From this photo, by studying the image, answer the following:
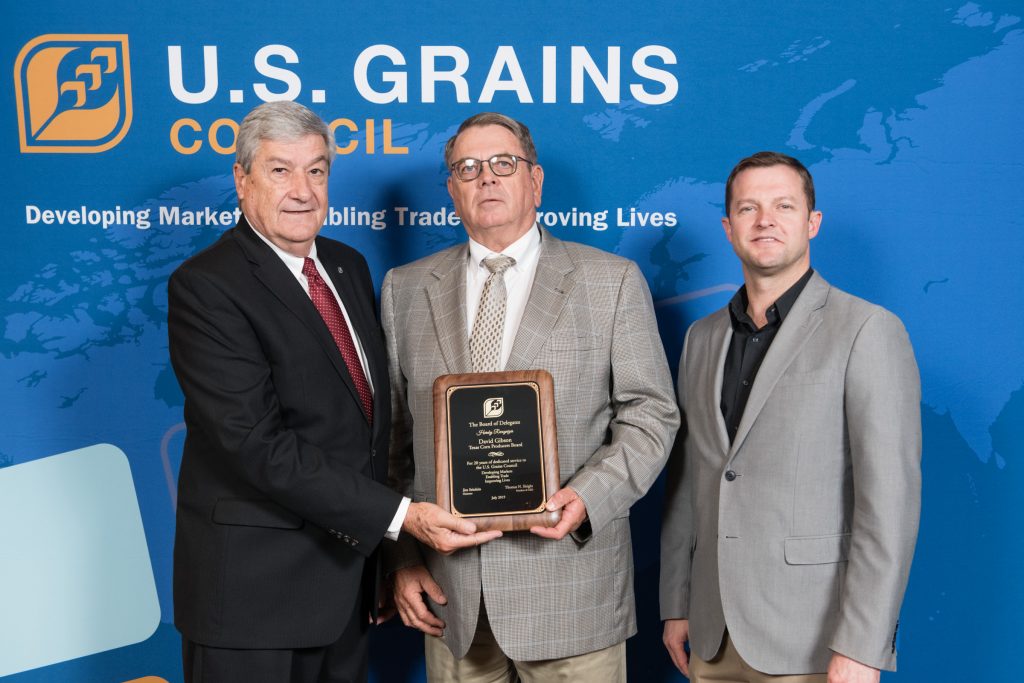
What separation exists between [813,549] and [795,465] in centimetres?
19

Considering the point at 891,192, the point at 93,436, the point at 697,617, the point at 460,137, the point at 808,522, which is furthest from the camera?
the point at 93,436

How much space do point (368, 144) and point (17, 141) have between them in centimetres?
116

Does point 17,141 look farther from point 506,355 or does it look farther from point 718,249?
point 718,249

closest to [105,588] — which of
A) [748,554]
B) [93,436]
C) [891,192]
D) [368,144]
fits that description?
[93,436]

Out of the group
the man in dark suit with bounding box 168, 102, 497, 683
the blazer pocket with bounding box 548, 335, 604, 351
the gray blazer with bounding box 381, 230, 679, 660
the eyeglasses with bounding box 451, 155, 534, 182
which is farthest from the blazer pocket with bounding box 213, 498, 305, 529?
the eyeglasses with bounding box 451, 155, 534, 182

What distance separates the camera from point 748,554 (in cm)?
200

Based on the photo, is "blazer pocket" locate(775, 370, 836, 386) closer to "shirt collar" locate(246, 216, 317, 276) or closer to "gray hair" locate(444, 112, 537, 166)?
"gray hair" locate(444, 112, 537, 166)

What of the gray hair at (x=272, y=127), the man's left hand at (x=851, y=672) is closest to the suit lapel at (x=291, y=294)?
the gray hair at (x=272, y=127)

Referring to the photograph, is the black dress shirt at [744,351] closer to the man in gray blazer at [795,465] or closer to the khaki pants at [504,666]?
the man in gray blazer at [795,465]

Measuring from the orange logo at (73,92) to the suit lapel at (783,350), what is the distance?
2.18 metres

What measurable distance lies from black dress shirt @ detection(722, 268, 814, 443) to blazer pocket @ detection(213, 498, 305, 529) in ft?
3.41

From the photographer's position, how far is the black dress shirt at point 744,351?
2.05 meters

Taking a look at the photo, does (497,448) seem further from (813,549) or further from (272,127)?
(272,127)

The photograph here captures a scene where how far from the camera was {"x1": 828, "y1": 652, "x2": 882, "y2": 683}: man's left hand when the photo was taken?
1.87m
